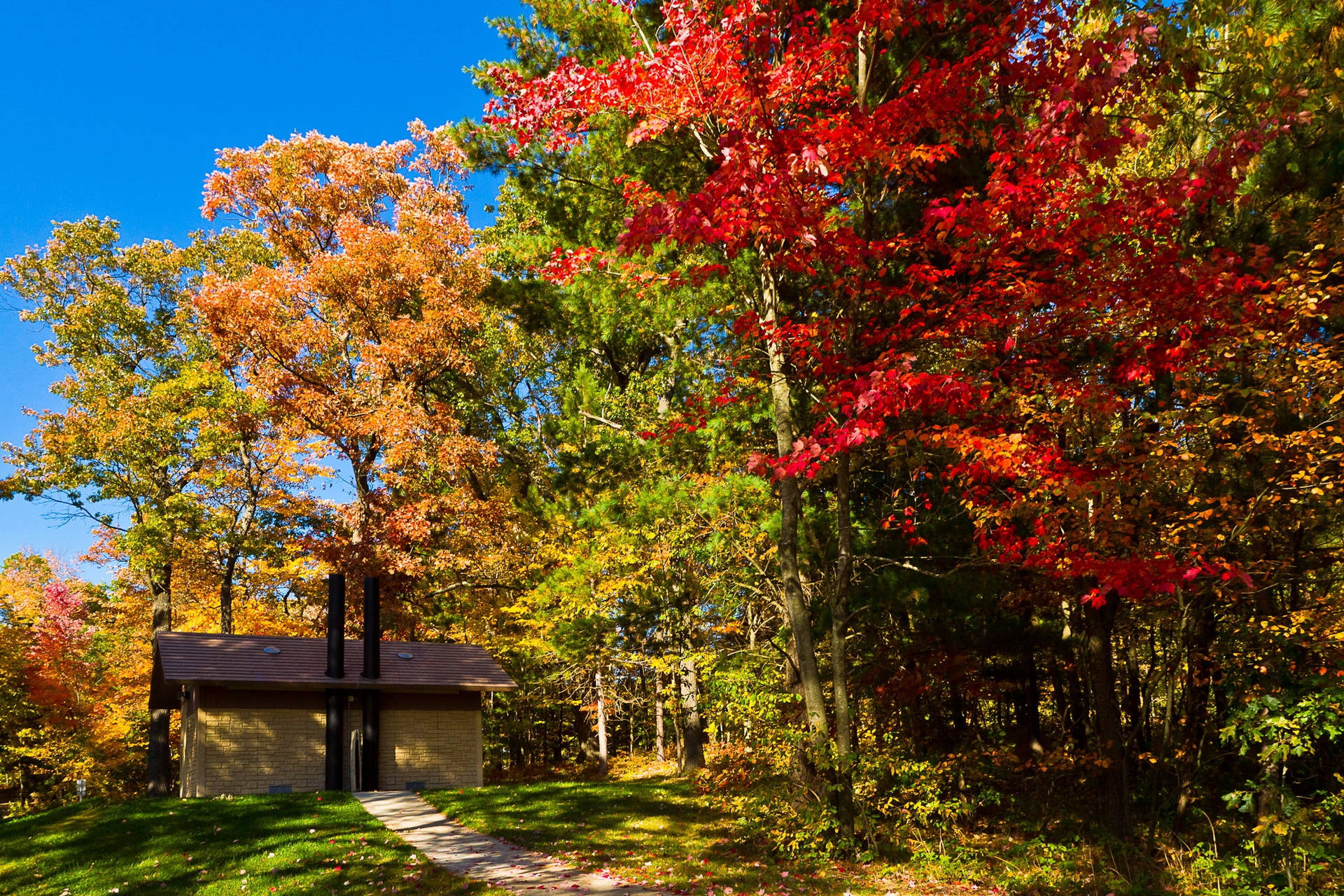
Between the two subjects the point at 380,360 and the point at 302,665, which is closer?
the point at 302,665

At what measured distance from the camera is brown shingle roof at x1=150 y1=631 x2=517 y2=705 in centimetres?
1459

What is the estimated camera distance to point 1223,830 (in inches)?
370

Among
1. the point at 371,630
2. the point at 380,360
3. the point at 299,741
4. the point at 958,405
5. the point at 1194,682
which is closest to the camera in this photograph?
the point at 958,405

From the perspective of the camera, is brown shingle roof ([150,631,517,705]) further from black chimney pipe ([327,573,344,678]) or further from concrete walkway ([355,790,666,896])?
concrete walkway ([355,790,666,896])

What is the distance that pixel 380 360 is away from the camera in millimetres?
18812

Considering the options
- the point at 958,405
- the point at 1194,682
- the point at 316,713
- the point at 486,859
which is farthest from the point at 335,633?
the point at 1194,682

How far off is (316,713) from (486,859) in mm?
8823

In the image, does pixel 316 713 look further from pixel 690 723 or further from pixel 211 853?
pixel 690 723

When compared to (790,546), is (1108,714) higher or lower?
lower

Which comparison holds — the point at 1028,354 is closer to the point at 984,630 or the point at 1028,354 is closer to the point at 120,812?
the point at 984,630

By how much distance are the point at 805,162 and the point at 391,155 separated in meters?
21.3

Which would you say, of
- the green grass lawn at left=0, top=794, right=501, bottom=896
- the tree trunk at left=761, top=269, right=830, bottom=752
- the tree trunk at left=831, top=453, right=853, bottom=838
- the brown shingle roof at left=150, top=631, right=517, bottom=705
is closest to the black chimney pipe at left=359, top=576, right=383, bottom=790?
the brown shingle roof at left=150, top=631, right=517, bottom=705

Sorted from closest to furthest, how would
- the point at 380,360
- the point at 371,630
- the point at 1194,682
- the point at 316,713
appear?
the point at 1194,682, the point at 316,713, the point at 371,630, the point at 380,360

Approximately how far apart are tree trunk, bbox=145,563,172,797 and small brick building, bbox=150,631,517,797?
1.90 metres
